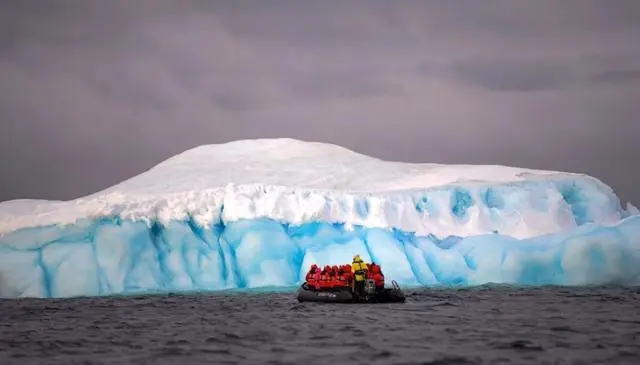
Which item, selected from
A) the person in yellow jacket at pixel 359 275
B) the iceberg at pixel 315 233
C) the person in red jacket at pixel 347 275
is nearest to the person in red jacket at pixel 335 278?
the person in red jacket at pixel 347 275

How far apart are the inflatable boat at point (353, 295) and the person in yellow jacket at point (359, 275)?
0.18m

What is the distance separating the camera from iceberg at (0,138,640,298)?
1556 inches

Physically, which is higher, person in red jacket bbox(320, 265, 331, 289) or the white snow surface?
the white snow surface

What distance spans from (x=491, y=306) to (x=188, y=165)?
90.3 feet

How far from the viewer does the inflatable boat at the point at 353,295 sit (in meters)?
33.9

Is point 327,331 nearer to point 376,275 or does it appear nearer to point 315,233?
point 376,275

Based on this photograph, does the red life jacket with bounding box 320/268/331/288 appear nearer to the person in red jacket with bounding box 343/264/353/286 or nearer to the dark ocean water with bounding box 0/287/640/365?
the person in red jacket with bounding box 343/264/353/286

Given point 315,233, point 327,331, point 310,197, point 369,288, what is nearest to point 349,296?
point 369,288

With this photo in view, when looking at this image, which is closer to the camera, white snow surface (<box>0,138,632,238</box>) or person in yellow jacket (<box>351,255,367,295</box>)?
person in yellow jacket (<box>351,255,367,295</box>)

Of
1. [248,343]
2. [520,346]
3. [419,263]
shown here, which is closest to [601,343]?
[520,346]

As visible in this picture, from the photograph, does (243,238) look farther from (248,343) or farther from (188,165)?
(248,343)

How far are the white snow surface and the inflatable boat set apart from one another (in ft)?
28.8

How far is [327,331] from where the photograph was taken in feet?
75.5

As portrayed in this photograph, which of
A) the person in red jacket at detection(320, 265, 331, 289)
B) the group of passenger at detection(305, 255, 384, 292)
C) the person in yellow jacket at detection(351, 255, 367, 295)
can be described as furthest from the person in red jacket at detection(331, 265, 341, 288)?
the person in yellow jacket at detection(351, 255, 367, 295)
